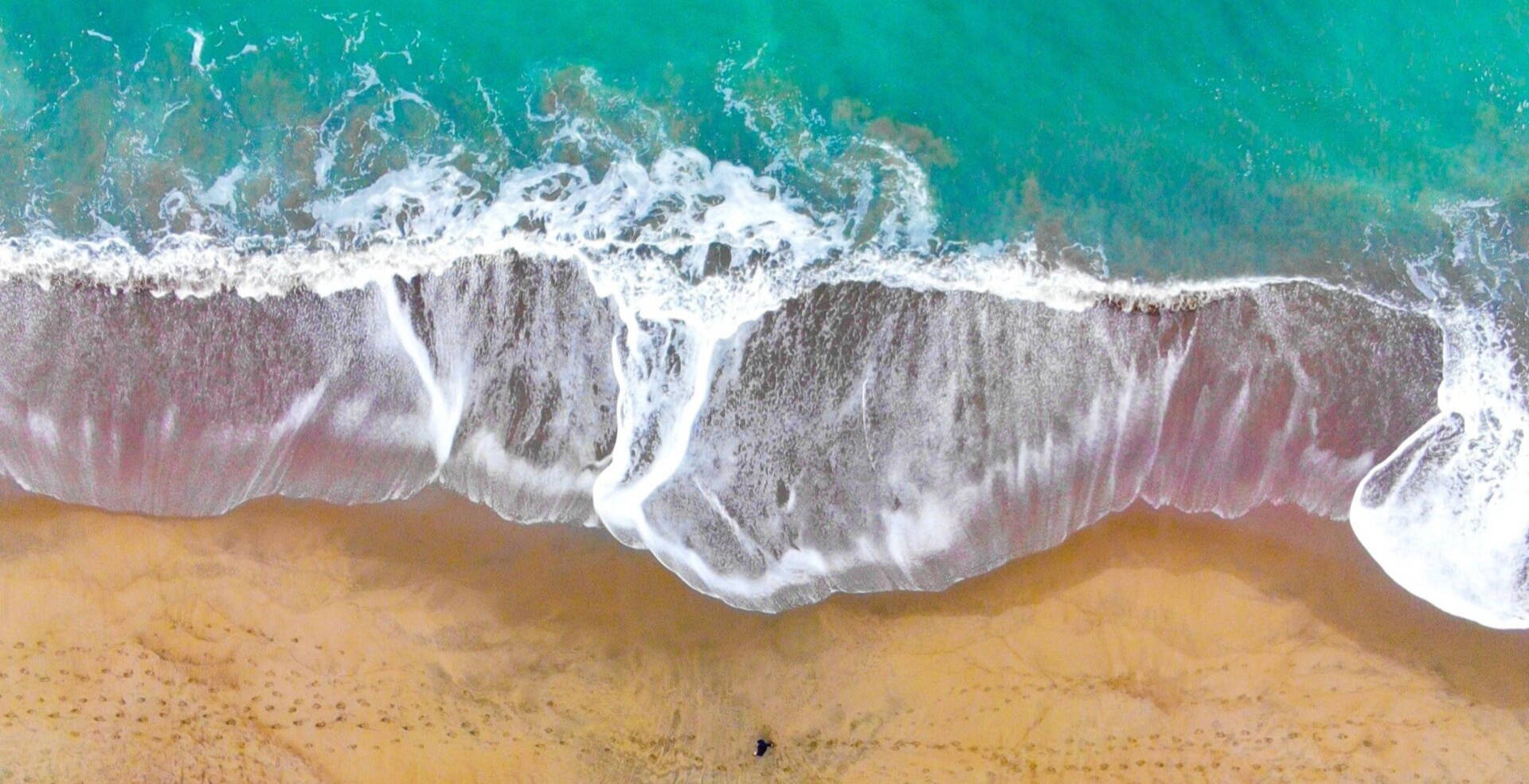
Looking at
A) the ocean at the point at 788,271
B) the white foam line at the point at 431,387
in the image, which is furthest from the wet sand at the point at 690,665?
the white foam line at the point at 431,387

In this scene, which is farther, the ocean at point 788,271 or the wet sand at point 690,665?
the ocean at point 788,271

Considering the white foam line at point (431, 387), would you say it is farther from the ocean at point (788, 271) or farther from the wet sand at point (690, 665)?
the wet sand at point (690, 665)

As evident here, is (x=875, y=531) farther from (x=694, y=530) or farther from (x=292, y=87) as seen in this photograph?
(x=292, y=87)

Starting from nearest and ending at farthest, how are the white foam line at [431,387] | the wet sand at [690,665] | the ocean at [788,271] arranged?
the wet sand at [690,665], the ocean at [788,271], the white foam line at [431,387]

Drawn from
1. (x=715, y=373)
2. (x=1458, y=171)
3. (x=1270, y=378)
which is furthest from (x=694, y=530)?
(x=1458, y=171)

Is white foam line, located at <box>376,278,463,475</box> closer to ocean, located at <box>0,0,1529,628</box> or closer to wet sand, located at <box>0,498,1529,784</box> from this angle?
ocean, located at <box>0,0,1529,628</box>

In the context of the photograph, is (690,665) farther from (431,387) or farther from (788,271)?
(788,271)
